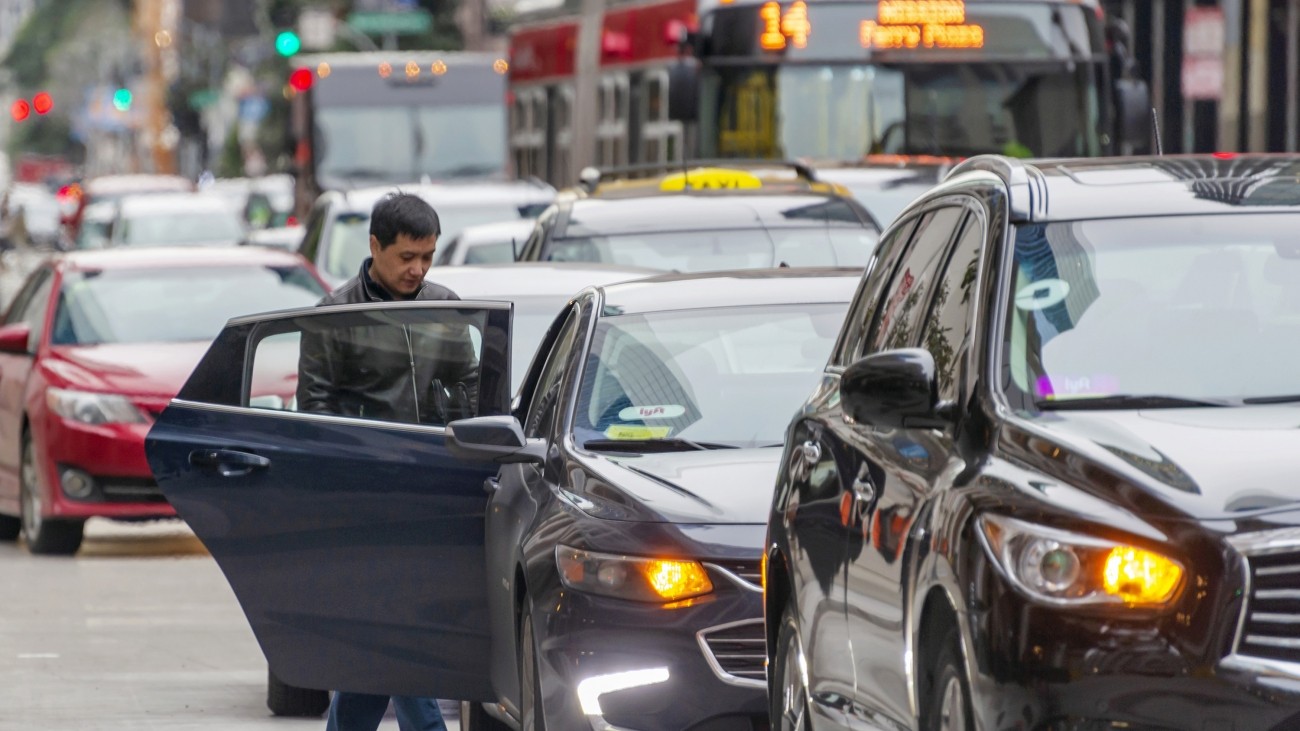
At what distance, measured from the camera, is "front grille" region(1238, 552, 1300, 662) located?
4520mm

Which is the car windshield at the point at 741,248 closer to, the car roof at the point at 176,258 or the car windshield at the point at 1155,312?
the car roof at the point at 176,258

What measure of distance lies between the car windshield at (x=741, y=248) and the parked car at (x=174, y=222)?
63.0ft

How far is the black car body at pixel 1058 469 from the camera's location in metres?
4.53

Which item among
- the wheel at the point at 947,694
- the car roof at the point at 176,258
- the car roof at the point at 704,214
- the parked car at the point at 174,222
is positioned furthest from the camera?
the parked car at the point at 174,222

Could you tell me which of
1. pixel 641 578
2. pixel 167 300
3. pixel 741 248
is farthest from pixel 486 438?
pixel 167 300

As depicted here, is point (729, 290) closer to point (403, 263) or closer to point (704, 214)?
point (403, 263)

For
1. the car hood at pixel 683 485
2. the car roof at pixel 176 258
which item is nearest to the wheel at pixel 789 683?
the car hood at pixel 683 485

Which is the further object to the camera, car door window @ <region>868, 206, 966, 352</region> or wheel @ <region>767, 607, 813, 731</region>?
wheel @ <region>767, 607, 813, 731</region>

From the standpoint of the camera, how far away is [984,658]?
15.4 feet

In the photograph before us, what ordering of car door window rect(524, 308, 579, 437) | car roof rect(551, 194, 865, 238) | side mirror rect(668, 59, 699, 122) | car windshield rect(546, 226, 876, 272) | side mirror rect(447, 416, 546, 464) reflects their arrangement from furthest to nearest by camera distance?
side mirror rect(668, 59, 699, 122) → car roof rect(551, 194, 865, 238) → car windshield rect(546, 226, 876, 272) → car door window rect(524, 308, 579, 437) → side mirror rect(447, 416, 546, 464)

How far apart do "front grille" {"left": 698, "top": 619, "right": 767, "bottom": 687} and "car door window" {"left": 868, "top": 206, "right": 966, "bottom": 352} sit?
0.92 m

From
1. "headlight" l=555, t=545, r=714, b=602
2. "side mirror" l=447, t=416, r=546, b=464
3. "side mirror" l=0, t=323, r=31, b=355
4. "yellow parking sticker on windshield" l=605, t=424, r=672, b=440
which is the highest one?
"side mirror" l=447, t=416, r=546, b=464

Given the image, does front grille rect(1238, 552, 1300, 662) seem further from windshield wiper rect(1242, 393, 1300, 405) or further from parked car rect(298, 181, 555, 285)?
parked car rect(298, 181, 555, 285)

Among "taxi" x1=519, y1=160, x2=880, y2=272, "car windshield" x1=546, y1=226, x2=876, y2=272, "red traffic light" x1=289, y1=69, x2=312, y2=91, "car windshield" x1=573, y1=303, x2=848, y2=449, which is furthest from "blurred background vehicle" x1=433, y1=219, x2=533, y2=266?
"red traffic light" x1=289, y1=69, x2=312, y2=91
